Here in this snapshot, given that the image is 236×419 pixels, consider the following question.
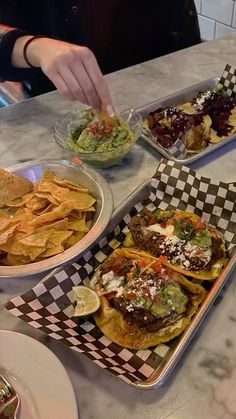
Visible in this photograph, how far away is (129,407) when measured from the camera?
86cm

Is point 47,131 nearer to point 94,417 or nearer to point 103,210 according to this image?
point 103,210

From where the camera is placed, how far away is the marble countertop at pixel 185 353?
85 centimetres

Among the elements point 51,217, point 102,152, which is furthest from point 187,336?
point 102,152

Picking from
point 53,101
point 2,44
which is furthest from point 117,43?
point 2,44

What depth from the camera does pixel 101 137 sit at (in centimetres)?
143

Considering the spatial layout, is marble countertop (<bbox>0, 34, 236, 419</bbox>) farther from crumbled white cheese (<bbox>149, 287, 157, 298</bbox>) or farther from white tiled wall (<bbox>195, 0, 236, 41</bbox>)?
white tiled wall (<bbox>195, 0, 236, 41</bbox>)

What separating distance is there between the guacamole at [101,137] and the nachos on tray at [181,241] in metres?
0.33

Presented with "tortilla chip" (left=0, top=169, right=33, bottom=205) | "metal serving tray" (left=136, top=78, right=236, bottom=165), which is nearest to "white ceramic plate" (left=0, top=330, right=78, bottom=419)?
"tortilla chip" (left=0, top=169, right=33, bottom=205)

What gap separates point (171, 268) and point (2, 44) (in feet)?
3.80

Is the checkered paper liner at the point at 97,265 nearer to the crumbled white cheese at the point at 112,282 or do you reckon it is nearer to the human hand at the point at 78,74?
the crumbled white cheese at the point at 112,282

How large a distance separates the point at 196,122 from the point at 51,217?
2.23 feet

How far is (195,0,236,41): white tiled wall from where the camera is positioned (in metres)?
2.95

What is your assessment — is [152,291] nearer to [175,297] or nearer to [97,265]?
[175,297]

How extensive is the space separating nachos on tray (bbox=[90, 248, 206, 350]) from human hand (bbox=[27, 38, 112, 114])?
587 millimetres
